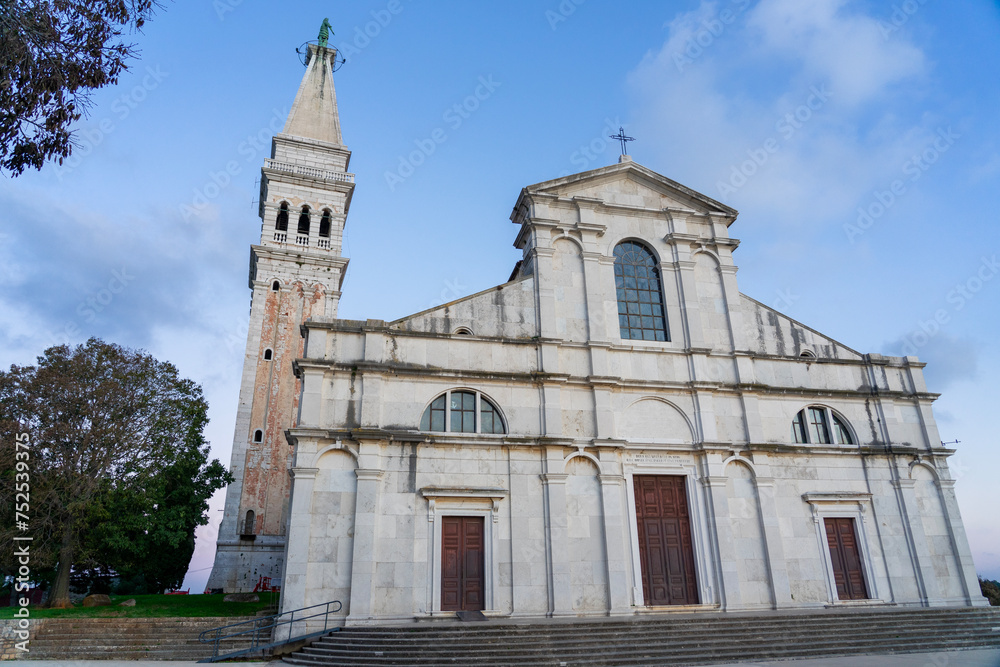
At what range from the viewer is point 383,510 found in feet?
52.5

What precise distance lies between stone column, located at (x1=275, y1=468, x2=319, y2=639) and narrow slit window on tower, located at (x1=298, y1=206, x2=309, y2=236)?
23.8 meters

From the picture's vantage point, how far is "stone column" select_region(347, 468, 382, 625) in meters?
15.0

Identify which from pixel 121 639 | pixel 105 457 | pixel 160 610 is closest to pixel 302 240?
pixel 105 457

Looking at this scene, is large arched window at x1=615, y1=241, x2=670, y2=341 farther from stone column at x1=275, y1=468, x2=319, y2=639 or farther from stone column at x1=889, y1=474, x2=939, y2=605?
stone column at x1=275, y1=468, x2=319, y2=639

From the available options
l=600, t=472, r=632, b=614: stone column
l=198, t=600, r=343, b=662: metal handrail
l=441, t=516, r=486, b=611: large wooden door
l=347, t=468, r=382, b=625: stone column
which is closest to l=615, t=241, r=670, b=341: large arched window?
l=600, t=472, r=632, b=614: stone column

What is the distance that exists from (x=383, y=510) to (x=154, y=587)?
875 inches

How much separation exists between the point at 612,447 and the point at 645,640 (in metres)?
5.29

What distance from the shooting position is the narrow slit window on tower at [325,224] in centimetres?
3716

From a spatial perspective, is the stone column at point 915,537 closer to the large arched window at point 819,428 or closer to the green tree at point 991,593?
the large arched window at point 819,428

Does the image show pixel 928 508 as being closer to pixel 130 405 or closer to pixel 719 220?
pixel 719 220

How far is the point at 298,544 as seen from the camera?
15234mm

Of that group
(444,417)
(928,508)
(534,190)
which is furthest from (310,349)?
(928,508)

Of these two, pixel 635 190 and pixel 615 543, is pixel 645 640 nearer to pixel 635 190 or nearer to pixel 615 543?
pixel 615 543

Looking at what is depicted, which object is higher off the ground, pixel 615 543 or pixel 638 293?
pixel 638 293
